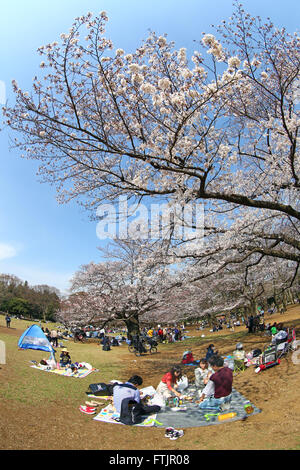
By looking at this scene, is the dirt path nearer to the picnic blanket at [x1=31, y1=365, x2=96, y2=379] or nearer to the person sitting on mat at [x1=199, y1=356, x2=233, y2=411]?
the person sitting on mat at [x1=199, y1=356, x2=233, y2=411]

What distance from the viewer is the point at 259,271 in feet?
61.1

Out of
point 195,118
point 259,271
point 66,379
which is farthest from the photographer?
point 259,271

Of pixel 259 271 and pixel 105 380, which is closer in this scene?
pixel 105 380

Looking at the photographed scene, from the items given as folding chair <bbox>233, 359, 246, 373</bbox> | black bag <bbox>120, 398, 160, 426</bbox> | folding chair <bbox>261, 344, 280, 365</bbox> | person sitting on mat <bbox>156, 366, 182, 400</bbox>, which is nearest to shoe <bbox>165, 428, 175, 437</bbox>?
black bag <bbox>120, 398, 160, 426</bbox>

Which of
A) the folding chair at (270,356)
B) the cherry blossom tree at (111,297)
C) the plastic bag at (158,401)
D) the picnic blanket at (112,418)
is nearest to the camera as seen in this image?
the picnic blanket at (112,418)

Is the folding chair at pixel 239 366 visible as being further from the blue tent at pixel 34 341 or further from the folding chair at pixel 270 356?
the blue tent at pixel 34 341

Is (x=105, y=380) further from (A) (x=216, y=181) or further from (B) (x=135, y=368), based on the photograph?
(A) (x=216, y=181)

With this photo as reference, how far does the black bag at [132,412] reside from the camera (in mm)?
5180

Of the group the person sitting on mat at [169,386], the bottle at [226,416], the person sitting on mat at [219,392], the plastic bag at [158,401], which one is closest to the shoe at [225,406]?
the person sitting on mat at [219,392]

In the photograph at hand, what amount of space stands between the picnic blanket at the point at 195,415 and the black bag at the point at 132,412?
296mm

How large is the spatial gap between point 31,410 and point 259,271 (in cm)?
1639

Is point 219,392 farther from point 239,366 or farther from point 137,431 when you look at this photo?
point 239,366
